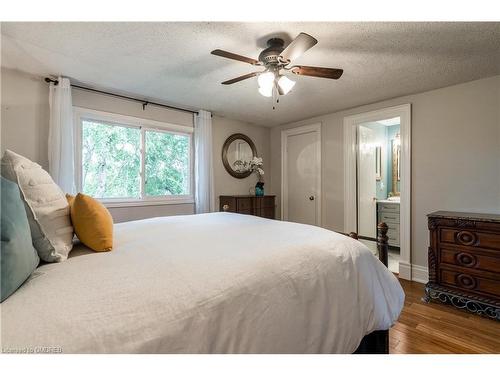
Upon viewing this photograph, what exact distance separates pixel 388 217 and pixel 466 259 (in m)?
1.91

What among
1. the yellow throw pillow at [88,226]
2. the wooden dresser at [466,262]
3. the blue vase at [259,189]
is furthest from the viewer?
the blue vase at [259,189]

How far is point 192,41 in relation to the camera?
1.76m

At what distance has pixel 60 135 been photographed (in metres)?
2.38

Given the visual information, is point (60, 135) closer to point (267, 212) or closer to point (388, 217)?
point (267, 212)

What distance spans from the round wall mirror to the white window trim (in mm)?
617

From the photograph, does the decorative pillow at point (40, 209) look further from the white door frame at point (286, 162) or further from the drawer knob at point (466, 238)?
the white door frame at point (286, 162)

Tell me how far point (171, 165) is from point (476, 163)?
3.65 metres

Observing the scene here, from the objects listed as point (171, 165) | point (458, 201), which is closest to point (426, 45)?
point (458, 201)

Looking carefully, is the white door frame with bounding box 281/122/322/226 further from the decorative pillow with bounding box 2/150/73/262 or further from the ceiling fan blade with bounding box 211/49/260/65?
the decorative pillow with bounding box 2/150/73/262

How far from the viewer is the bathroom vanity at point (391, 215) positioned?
396cm

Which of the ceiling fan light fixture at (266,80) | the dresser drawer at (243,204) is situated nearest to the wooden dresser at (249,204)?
the dresser drawer at (243,204)

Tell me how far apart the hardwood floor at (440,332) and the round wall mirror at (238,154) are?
2853 millimetres

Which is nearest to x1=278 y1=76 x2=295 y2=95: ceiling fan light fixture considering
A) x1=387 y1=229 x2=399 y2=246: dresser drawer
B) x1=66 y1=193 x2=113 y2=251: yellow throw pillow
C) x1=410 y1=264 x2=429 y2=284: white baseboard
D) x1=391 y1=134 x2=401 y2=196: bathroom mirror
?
x1=66 y1=193 x2=113 y2=251: yellow throw pillow
